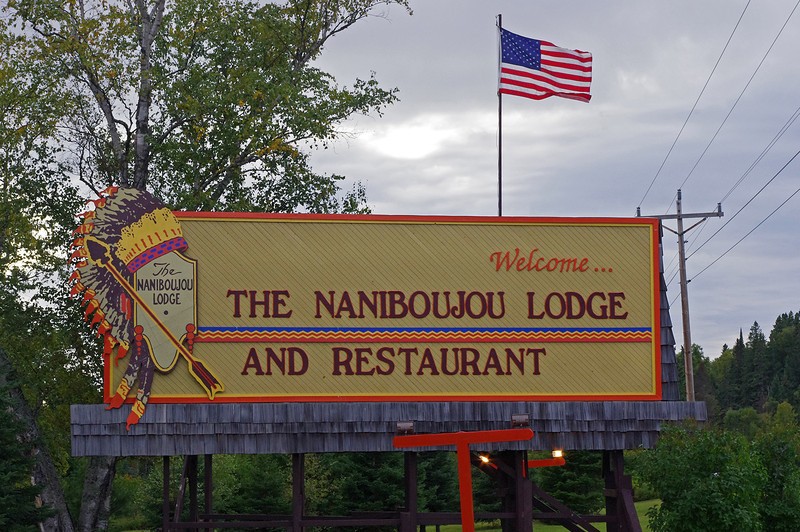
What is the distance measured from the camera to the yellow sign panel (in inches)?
886

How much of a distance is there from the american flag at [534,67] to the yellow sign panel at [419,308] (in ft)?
13.1

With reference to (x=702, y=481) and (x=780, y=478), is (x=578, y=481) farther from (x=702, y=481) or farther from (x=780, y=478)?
(x=702, y=481)

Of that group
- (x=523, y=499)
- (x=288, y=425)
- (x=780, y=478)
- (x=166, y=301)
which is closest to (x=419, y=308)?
(x=288, y=425)

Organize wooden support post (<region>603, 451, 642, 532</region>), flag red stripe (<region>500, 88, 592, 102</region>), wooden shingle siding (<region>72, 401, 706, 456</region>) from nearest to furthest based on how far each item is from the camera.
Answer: wooden shingle siding (<region>72, 401, 706, 456</region>) < wooden support post (<region>603, 451, 642, 532</region>) < flag red stripe (<region>500, 88, 592, 102</region>)

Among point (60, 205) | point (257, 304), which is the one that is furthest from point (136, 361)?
point (60, 205)

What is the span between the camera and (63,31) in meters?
33.3

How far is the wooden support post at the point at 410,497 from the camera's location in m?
22.4

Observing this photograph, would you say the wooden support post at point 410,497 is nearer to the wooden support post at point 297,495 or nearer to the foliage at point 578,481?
the wooden support post at point 297,495

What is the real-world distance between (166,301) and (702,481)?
11.5 meters

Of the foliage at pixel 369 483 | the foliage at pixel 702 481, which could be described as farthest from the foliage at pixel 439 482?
the foliage at pixel 702 481

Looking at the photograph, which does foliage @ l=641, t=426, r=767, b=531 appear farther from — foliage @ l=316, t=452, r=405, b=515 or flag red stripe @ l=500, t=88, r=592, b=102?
foliage @ l=316, t=452, r=405, b=515

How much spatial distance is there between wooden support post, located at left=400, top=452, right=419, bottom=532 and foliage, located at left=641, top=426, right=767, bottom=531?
4.85 m

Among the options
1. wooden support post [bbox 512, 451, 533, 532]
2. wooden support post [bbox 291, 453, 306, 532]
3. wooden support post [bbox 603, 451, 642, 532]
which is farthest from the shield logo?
wooden support post [bbox 603, 451, 642, 532]

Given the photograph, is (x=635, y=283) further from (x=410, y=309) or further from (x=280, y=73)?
(x=280, y=73)
